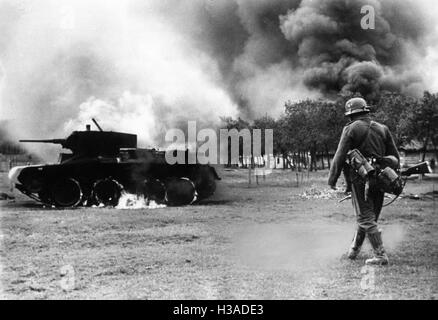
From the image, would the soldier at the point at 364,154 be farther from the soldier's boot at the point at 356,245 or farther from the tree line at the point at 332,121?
the tree line at the point at 332,121

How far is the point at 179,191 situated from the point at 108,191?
208 centimetres

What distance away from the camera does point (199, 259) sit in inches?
246

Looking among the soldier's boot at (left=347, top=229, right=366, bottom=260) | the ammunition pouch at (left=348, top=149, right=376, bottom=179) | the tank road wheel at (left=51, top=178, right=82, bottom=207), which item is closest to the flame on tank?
the tank road wheel at (left=51, top=178, right=82, bottom=207)

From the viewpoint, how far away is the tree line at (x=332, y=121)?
16.6 metres

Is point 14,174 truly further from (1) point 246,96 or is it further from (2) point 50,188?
(1) point 246,96

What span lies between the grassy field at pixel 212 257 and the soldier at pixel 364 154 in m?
0.36

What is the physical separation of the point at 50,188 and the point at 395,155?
37.3 ft

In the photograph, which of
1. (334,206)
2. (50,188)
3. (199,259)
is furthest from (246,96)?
(199,259)

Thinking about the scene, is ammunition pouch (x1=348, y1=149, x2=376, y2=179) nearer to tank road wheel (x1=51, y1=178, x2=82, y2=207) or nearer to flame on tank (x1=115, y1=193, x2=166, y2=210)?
flame on tank (x1=115, y1=193, x2=166, y2=210)

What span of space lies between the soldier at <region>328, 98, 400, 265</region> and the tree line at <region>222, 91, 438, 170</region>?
6.79m

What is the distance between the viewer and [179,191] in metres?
15.0

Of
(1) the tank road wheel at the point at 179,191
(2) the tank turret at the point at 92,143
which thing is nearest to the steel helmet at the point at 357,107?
(1) the tank road wheel at the point at 179,191

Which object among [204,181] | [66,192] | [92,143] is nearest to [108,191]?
[66,192]

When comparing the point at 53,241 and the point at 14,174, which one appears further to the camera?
the point at 14,174
